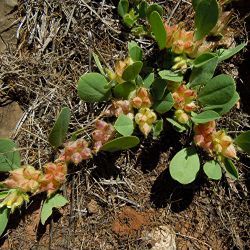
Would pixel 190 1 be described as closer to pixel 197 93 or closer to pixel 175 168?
pixel 197 93

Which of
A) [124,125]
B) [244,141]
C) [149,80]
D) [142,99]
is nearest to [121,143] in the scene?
[124,125]

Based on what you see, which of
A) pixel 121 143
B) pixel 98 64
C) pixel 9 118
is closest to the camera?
pixel 121 143

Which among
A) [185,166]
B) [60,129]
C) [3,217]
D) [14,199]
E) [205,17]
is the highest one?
[205,17]

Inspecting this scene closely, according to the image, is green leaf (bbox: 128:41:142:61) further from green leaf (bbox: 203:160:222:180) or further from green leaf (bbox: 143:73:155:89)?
green leaf (bbox: 203:160:222:180)

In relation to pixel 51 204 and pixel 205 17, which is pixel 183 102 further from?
→ pixel 51 204

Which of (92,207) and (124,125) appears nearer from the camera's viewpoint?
(124,125)

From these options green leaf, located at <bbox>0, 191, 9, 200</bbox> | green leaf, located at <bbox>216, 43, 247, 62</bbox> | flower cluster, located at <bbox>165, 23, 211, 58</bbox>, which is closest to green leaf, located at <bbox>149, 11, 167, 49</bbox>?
flower cluster, located at <bbox>165, 23, 211, 58</bbox>

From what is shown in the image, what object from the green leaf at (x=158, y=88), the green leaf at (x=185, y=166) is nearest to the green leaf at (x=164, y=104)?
the green leaf at (x=158, y=88)
